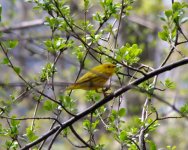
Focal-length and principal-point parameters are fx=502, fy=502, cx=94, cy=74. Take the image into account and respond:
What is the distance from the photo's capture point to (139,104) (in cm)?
906

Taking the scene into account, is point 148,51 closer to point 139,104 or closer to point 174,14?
point 139,104

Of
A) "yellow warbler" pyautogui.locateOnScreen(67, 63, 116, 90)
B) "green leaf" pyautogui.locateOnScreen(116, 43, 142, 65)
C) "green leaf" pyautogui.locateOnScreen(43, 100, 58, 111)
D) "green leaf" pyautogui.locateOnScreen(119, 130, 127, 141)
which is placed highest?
"green leaf" pyautogui.locateOnScreen(116, 43, 142, 65)

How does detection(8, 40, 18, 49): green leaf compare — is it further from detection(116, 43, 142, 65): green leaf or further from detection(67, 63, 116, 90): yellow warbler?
detection(116, 43, 142, 65): green leaf

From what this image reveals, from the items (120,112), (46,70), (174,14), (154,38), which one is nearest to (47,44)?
(46,70)

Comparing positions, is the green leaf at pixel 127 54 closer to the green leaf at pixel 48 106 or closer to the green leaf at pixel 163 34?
the green leaf at pixel 163 34

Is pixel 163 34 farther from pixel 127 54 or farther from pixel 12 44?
pixel 12 44

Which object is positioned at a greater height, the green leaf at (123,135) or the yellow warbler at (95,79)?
the yellow warbler at (95,79)

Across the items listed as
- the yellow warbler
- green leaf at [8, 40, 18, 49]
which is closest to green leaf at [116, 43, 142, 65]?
the yellow warbler

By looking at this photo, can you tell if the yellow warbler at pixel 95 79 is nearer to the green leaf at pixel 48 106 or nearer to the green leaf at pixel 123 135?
the green leaf at pixel 48 106

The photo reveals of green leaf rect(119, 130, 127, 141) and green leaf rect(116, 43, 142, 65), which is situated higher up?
green leaf rect(116, 43, 142, 65)

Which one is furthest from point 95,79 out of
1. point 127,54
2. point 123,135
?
point 123,135

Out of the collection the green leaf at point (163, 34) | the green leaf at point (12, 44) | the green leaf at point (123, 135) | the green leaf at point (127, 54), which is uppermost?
the green leaf at point (163, 34)

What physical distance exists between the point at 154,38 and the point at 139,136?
6638 millimetres

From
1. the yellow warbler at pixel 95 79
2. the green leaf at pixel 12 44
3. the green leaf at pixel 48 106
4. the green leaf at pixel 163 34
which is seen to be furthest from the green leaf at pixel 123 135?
the green leaf at pixel 12 44
